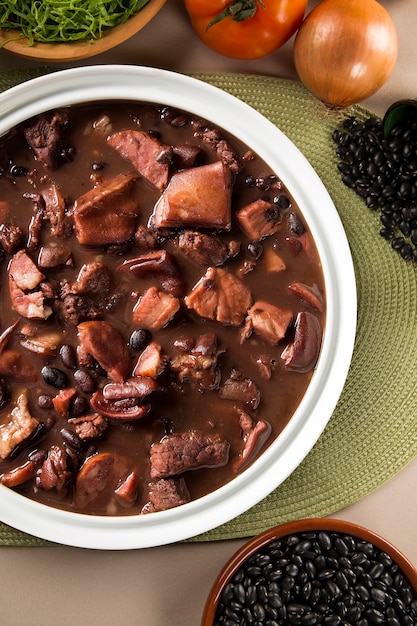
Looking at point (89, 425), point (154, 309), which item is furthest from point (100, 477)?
point (154, 309)

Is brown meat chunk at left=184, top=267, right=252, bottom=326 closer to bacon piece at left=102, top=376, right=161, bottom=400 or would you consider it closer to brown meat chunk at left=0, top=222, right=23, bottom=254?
bacon piece at left=102, top=376, right=161, bottom=400

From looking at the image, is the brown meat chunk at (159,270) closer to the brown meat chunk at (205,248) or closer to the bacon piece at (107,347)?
the brown meat chunk at (205,248)

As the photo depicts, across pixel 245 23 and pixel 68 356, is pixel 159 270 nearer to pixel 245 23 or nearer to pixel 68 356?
pixel 68 356

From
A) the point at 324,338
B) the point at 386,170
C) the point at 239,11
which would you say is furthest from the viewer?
the point at 386,170

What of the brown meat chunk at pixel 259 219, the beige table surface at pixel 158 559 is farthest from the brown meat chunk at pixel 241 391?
the beige table surface at pixel 158 559

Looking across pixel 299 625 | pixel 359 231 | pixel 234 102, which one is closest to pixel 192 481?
pixel 299 625

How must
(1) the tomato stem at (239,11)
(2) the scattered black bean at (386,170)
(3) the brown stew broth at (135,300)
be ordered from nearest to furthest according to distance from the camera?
(1) the tomato stem at (239,11), (3) the brown stew broth at (135,300), (2) the scattered black bean at (386,170)

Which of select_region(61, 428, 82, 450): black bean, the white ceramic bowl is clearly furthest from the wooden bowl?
select_region(61, 428, 82, 450): black bean
